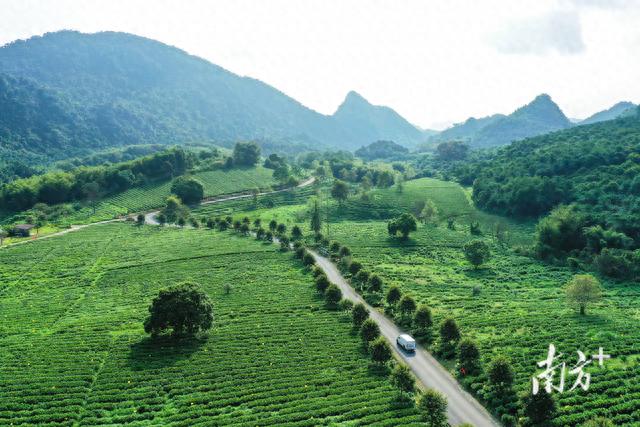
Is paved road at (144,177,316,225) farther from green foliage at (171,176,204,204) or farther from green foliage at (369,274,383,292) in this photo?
green foliage at (369,274,383,292)

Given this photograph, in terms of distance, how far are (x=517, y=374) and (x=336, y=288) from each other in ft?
89.7

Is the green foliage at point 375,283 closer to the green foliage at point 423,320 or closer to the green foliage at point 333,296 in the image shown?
the green foliage at point 333,296

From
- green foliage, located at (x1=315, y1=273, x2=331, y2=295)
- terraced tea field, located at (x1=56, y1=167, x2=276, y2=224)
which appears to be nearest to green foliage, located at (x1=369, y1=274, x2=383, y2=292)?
green foliage, located at (x1=315, y1=273, x2=331, y2=295)

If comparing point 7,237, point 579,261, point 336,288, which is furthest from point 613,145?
point 7,237

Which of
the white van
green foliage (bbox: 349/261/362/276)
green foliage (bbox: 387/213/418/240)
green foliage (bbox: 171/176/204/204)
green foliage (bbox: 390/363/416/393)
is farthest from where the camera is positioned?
green foliage (bbox: 171/176/204/204)

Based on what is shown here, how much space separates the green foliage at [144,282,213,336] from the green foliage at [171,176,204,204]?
342 ft

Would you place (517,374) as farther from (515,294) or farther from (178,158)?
(178,158)

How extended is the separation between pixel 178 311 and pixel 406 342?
26.6 meters

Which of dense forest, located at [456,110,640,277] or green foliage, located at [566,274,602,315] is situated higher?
dense forest, located at [456,110,640,277]

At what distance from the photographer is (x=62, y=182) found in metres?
146

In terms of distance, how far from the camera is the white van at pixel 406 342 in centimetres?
4894

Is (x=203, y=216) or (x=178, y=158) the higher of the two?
(x=178, y=158)

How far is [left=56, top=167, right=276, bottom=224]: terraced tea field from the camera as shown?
13646cm

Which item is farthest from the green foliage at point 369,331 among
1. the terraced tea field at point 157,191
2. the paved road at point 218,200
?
the terraced tea field at point 157,191
